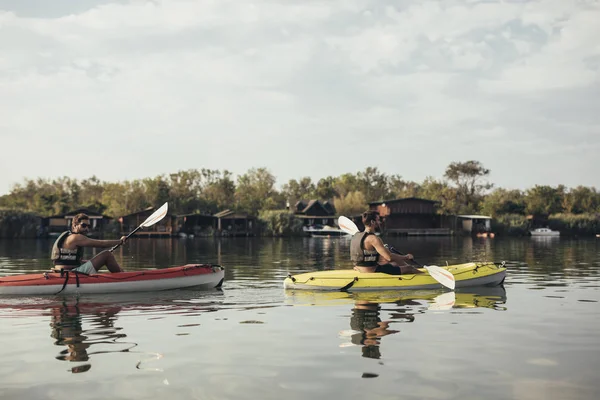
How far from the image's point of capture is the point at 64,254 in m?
14.5

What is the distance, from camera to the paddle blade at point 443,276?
50.4ft

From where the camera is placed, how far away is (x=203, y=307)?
13219 mm

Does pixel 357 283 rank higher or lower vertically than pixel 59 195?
lower

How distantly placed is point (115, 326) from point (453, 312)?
6491mm

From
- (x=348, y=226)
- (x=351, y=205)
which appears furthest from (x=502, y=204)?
(x=348, y=226)

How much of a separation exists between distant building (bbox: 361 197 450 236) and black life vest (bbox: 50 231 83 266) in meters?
72.2

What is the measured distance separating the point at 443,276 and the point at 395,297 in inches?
65.7

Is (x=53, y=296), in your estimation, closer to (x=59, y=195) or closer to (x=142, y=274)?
(x=142, y=274)

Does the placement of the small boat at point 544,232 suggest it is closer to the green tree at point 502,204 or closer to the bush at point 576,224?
the bush at point 576,224

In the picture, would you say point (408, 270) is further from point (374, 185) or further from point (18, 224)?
point (374, 185)

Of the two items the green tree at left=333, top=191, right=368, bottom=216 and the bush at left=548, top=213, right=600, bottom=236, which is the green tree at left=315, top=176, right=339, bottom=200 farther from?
the bush at left=548, top=213, right=600, bottom=236

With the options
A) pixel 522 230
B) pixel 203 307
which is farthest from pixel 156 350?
pixel 522 230

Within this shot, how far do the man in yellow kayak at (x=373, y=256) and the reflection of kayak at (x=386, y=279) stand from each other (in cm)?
18

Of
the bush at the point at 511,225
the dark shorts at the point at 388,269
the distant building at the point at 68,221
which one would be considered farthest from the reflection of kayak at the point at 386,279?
the bush at the point at 511,225
